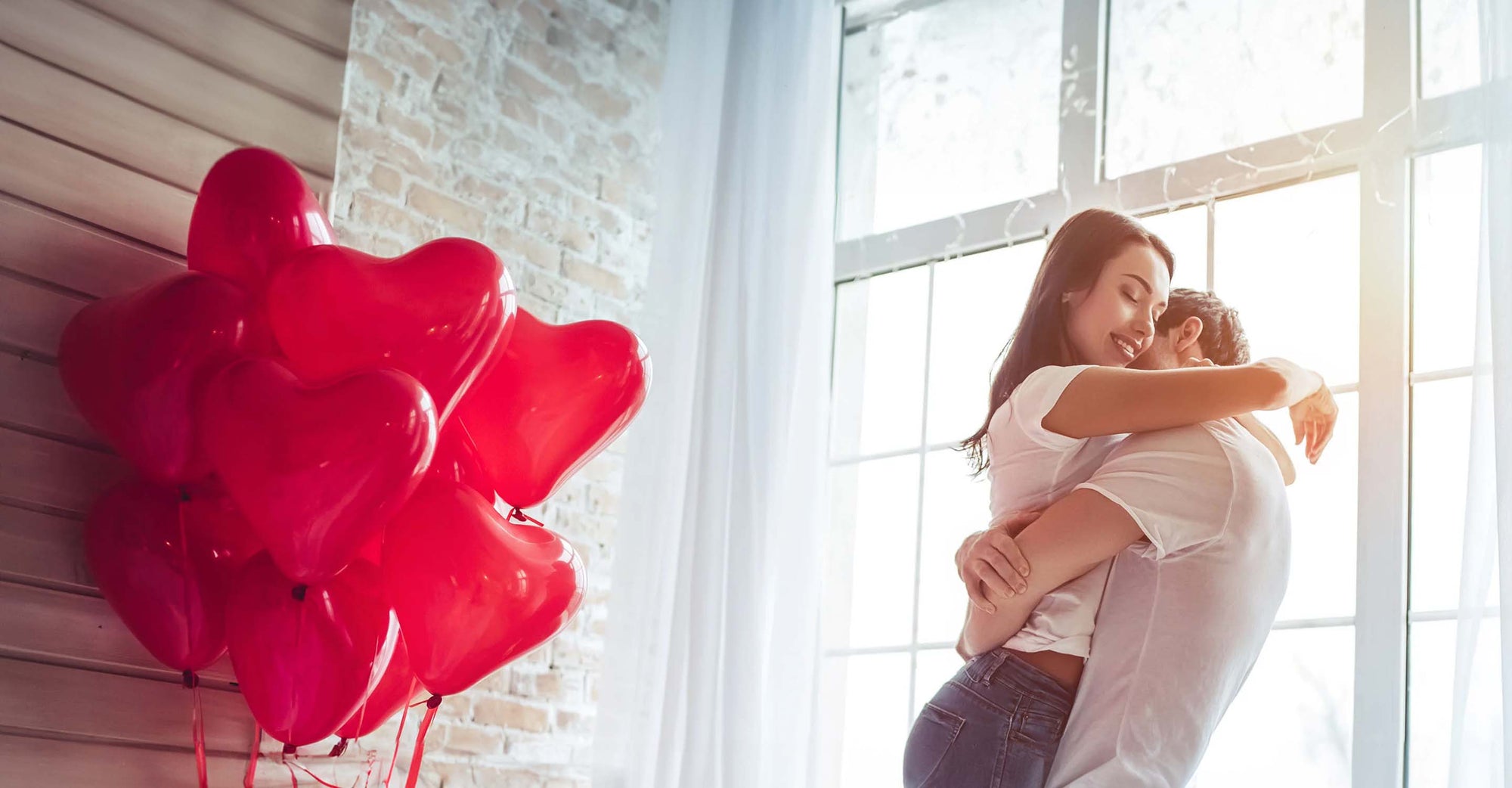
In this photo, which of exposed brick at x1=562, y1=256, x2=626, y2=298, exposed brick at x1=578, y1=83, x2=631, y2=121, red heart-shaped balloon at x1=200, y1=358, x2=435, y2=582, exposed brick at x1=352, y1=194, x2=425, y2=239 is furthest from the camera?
exposed brick at x1=578, y1=83, x2=631, y2=121

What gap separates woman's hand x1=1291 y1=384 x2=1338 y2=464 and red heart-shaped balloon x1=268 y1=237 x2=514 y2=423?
1204mm

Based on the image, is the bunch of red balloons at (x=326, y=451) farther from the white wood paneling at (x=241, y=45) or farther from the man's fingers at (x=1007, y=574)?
the man's fingers at (x=1007, y=574)

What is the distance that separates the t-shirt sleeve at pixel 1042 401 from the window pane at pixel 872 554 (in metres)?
1.06

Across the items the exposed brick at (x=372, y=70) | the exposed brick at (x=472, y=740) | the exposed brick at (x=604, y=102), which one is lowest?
the exposed brick at (x=472, y=740)

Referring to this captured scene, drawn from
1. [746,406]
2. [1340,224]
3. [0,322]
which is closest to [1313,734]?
[1340,224]

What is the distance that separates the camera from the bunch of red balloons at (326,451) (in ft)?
5.70

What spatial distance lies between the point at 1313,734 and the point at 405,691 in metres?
1.51

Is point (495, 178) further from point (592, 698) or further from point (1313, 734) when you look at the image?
point (1313, 734)

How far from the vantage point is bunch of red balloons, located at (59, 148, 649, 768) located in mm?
1736

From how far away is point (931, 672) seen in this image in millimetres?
2717

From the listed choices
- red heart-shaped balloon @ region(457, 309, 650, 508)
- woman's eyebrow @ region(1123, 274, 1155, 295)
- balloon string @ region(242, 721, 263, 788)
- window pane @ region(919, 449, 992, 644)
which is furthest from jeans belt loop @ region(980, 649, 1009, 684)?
balloon string @ region(242, 721, 263, 788)

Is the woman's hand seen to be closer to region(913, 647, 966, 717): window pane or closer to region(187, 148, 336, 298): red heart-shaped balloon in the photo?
region(913, 647, 966, 717): window pane

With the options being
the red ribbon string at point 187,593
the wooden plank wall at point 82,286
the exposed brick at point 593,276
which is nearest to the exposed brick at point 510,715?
the wooden plank wall at point 82,286

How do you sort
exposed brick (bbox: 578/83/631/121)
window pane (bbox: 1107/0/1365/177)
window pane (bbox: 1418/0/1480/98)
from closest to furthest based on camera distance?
window pane (bbox: 1418/0/1480/98) → window pane (bbox: 1107/0/1365/177) → exposed brick (bbox: 578/83/631/121)
